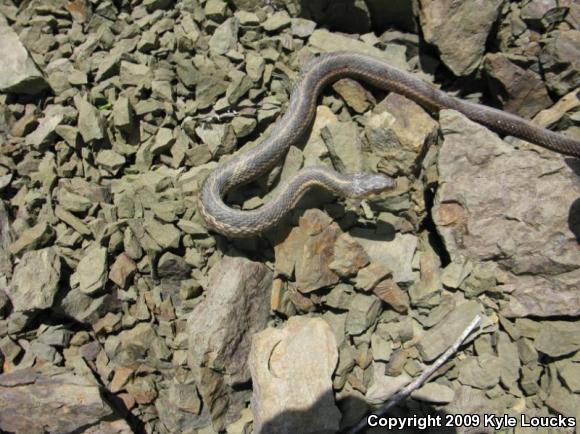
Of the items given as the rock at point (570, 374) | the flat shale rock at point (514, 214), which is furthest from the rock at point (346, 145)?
the rock at point (570, 374)

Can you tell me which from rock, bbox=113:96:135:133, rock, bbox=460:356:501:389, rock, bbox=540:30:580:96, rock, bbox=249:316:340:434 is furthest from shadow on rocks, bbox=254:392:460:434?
rock, bbox=540:30:580:96

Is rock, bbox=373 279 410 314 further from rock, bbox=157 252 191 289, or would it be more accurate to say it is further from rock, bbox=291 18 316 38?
rock, bbox=291 18 316 38

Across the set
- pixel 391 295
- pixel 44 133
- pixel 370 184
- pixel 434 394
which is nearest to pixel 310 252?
pixel 391 295

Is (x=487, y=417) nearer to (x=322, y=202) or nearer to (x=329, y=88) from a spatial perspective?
(x=322, y=202)

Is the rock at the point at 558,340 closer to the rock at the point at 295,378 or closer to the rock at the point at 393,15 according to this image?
the rock at the point at 295,378

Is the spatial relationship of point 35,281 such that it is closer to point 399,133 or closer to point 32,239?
point 32,239

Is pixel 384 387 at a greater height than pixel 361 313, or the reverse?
pixel 361 313
